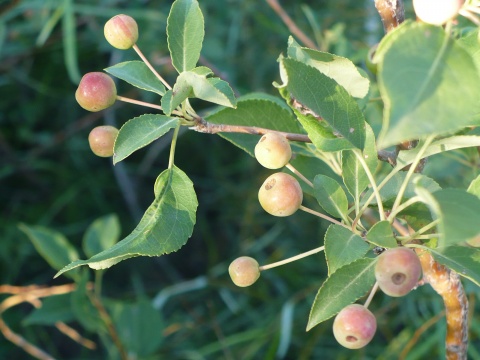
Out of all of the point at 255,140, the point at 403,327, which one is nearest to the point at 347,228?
the point at 255,140

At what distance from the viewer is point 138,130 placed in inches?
18.3

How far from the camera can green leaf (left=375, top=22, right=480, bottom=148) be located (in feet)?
0.87

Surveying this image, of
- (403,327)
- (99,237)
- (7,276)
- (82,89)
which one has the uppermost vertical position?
(82,89)

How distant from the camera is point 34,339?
126 centimetres

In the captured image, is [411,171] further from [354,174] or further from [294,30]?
[294,30]

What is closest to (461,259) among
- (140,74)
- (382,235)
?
(382,235)

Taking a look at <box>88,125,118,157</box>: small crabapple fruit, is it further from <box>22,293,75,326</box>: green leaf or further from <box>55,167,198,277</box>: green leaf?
<box>22,293,75,326</box>: green leaf

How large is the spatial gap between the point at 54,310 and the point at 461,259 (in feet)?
2.49

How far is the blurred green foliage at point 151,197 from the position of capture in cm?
127

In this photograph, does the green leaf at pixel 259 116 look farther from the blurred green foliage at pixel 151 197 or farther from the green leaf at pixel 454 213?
the blurred green foliage at pixel 151 197

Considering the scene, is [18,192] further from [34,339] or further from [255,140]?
[255,140]

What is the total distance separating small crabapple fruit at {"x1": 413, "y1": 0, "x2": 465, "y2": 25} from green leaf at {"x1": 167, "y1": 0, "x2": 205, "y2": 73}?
21 centimetres

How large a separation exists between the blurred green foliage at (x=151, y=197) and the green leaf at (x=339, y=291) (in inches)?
30.9

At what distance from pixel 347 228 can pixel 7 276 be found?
100 cm
